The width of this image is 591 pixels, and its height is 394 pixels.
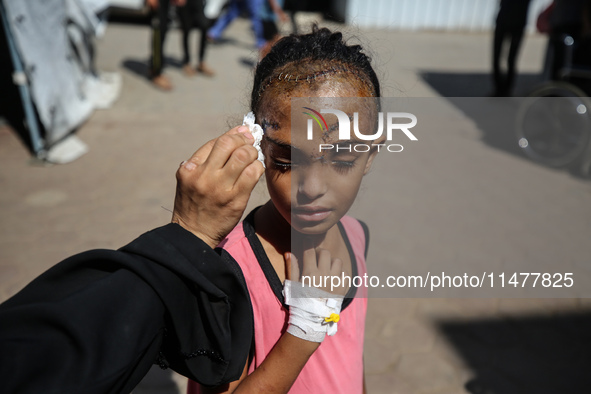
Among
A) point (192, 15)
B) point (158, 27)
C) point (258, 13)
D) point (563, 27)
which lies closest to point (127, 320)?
point (563, 27)

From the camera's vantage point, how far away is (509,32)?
6.68 metres

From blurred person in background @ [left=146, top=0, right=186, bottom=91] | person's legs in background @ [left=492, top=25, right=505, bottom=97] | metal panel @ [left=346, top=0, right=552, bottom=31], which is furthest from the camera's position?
metal panel @ [left=346, top=0, right=552, bottom=31]

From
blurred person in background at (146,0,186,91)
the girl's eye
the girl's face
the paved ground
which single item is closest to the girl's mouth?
the girl's face

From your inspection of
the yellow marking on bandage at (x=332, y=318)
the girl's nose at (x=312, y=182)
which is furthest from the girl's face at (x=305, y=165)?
the yellow marking on bandage at (x=332, y=318)

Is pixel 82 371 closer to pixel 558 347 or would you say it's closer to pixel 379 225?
pixel 558 347

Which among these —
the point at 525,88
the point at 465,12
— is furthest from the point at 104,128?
the point at 465,12

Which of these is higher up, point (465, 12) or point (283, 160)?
point (283, 160)

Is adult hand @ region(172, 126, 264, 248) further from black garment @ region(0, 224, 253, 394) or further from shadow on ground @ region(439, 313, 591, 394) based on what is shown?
shadow on ground @ region(439, 313, 591, 394)

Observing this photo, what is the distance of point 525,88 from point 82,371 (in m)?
8.97

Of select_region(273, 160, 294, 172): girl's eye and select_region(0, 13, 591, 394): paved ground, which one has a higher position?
select_region(273, 160, 294, 172): girl's eye

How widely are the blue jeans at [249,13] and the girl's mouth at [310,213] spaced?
22.3 ft

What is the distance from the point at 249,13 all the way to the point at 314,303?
8.34 m

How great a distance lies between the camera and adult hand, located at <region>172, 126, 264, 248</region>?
0.85 m

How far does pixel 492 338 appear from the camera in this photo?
9.77ft
